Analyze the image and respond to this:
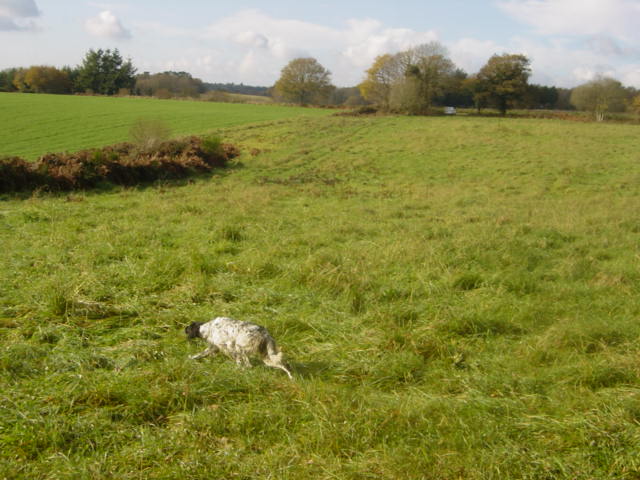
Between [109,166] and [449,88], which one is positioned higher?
[449,88]

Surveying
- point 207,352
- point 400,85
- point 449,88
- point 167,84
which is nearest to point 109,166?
point 207,352

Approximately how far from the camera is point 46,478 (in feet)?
9.96

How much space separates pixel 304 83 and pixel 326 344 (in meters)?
75.0

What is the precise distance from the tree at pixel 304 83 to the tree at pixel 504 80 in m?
25.0

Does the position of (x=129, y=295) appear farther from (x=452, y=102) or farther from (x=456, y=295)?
(x=452, y=102)

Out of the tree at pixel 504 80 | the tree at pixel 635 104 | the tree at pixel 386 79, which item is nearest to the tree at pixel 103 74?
the tree at pixel 386 79

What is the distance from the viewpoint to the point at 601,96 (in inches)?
2147

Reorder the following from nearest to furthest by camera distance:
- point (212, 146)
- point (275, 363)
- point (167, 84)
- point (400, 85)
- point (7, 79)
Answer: point (275, 363)
point (212, 146)
point (400, 85)
point (7, 79)
point (167, 84)

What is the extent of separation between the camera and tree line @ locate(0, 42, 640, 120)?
5516 centimetres

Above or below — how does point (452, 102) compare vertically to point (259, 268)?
above

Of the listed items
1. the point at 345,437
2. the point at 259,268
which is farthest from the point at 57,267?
the point at 345,437

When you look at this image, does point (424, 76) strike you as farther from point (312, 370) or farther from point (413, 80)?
point (312, 370)

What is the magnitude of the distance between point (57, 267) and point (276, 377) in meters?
4.85

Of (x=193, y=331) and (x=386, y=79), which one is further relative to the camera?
(x=386, y=79)
